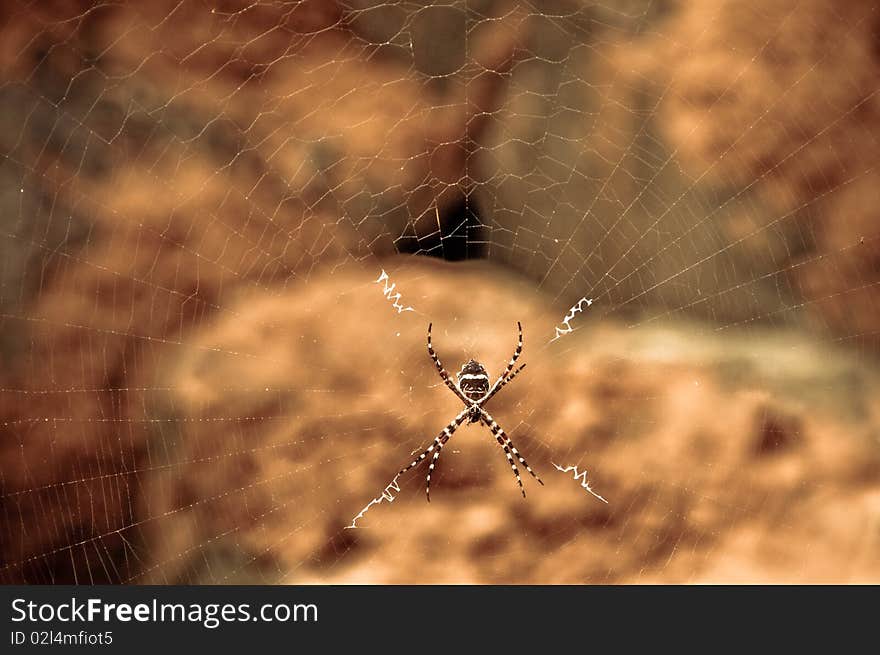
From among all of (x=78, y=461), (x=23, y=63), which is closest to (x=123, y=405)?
(x=78, y=461)

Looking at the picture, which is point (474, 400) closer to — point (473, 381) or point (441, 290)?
point (473, 381)

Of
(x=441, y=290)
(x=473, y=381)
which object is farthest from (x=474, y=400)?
(x=441, y=290)

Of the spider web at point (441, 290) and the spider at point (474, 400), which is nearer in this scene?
the spider web at point (441, 290)

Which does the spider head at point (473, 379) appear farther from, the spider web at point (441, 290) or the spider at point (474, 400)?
the spider web at point (441, 290)

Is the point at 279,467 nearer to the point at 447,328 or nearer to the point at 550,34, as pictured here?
the point at 447,328

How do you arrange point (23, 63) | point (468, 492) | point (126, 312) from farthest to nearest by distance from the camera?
point (468, 492) < point (126, 312) < point (23, 63)

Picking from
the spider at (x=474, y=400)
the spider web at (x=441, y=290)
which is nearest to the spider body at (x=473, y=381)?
the spider at (x=474, y=400)

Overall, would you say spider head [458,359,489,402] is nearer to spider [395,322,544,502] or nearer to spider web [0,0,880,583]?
spider [395,322,544,502]

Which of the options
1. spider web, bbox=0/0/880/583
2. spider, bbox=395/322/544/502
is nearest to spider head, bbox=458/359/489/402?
spider, bbox=395/322/544/502
